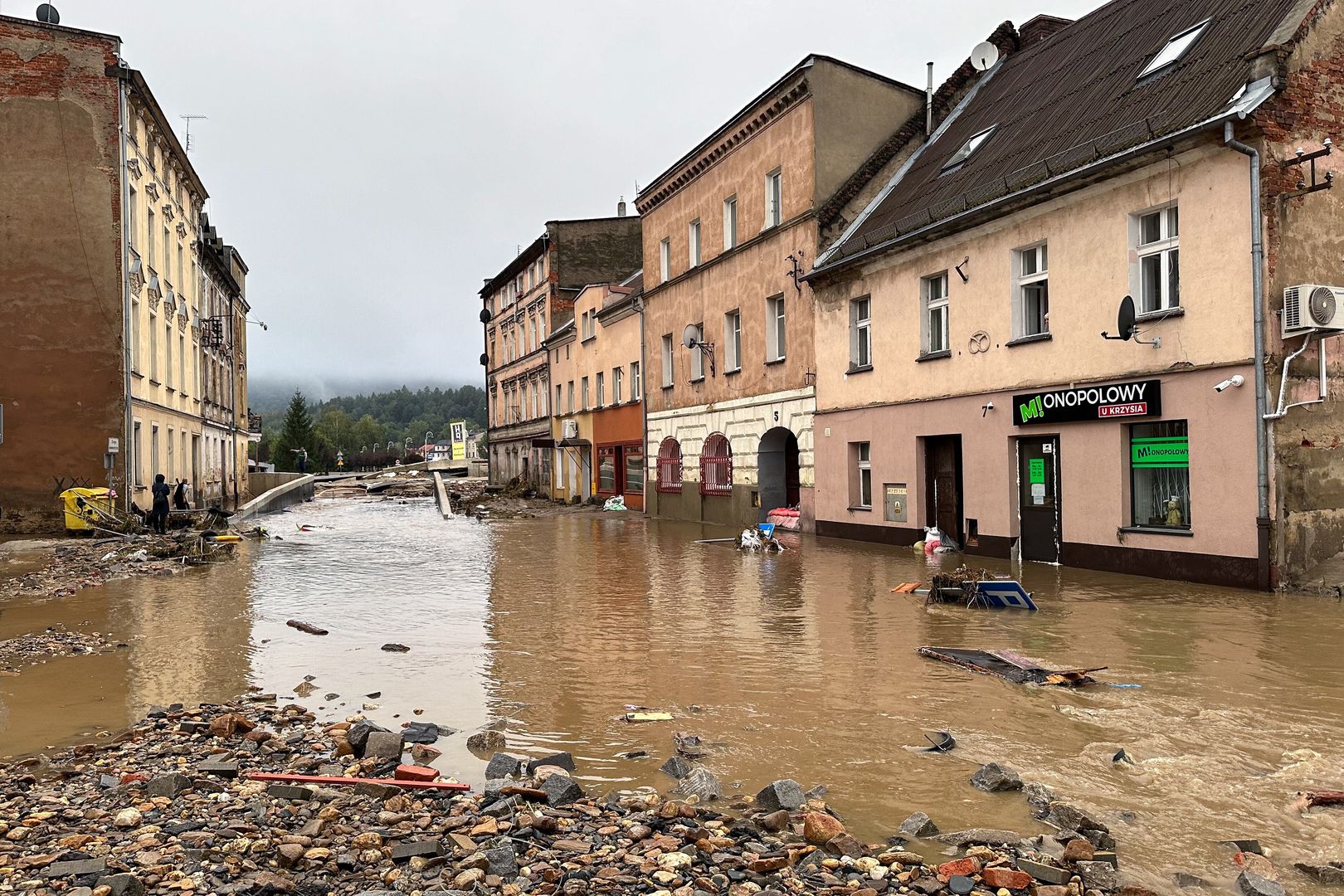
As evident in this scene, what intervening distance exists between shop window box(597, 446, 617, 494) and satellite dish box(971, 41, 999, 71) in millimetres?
20425

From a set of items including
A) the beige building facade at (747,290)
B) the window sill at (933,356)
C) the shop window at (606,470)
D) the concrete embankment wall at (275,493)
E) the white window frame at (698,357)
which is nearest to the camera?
the window sill at (933,356)

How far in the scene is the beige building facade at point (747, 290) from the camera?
23.3 meters

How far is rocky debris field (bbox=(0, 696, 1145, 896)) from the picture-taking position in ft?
13.4

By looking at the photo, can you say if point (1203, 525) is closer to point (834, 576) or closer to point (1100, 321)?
point (1100, 321)

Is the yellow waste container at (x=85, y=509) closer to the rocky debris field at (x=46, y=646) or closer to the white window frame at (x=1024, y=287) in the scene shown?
the rocky debris field at (x=46, y=646)

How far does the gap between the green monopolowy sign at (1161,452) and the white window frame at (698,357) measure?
16.2 meters

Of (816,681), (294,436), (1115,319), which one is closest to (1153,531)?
(1115,319)

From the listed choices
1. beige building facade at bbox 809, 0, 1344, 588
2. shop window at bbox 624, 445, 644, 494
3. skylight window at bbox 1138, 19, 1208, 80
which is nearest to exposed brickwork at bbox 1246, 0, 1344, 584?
beige building facade at bbox 809, 0, 1344, 588

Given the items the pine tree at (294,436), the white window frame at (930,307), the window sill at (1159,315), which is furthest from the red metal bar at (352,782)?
the pine tree at (294,436)

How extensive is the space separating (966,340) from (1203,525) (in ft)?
20.0

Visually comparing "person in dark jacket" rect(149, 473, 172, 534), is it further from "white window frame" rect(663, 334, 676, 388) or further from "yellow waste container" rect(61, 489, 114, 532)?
"white window frame" rect(663, 334, 676, 388)

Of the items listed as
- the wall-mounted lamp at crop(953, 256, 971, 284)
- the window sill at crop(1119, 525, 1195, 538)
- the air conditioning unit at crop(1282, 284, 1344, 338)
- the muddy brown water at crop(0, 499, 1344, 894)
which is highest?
the wall-mounted lamp at crop(953, 256, 971, 284)

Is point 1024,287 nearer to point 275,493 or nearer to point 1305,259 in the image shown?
point 1305,259

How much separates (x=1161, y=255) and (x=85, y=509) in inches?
947
